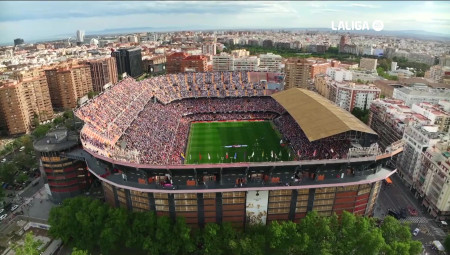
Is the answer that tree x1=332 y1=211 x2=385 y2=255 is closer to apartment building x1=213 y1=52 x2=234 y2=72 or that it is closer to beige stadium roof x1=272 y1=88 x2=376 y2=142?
beige stadium roof x1=272 y1=88 x2=376 y2=142

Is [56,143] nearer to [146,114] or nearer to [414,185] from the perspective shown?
[146,114]

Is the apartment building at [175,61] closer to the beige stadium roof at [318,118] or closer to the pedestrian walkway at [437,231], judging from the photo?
the beige stadium roof at [318,118]

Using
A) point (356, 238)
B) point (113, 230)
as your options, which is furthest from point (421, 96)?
point (113, 230)

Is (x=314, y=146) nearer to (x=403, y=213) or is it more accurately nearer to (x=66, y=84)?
(x=403, y=213)

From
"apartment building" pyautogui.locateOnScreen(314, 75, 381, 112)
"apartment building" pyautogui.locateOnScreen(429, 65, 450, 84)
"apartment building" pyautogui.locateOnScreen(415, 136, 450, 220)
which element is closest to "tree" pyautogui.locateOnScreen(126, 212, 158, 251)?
"apartment building" pyautogui.locateOnScreen(415, 136, 450, 220)

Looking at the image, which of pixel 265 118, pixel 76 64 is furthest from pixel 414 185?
pixel 76 64
